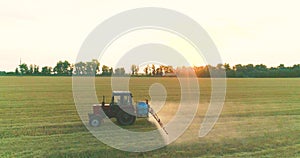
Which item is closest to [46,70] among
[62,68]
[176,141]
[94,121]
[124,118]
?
[62,68]

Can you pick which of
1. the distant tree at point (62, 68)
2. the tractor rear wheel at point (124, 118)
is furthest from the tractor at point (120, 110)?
the distant tree at point (62, 68)

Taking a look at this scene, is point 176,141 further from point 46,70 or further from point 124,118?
point 46,70

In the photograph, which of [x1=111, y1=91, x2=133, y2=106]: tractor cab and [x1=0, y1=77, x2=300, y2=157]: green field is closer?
[x1=0, y1=77, x2=300, y2=157]: green field

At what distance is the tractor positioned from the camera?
12.8 meters

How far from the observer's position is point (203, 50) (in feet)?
37.0

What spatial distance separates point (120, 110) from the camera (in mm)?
12953

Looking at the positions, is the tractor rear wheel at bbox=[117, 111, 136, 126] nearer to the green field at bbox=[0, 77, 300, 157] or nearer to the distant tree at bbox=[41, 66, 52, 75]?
the green field at bbox=[0, 77, 300, 157]

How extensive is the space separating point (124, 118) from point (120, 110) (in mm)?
394

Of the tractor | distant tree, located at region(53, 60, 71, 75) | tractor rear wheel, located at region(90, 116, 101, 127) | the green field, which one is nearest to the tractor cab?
the tractor

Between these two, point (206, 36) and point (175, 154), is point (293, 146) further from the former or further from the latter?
point (206, 36)

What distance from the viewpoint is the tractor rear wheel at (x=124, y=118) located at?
1298 cm

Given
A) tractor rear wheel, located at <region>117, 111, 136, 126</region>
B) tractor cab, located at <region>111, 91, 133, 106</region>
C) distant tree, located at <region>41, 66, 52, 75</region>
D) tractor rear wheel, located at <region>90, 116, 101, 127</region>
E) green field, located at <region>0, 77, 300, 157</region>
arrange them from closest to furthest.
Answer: green field, located at <region>0, 77, 300, 157</region>, tractor rear wheel, located at <region>90, 116, 101, 127</region>, tractor cab, located at <region>111, 91, 133, 106</region>, tractor rear wheel, located at <region>117, 111, 136, 126</region>, distant tree, located at <region>41, 66, 52, 75</region>

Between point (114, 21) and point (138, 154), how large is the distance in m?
4.76

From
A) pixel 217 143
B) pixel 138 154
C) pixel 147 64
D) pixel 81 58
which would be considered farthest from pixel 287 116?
pixel 81 58
